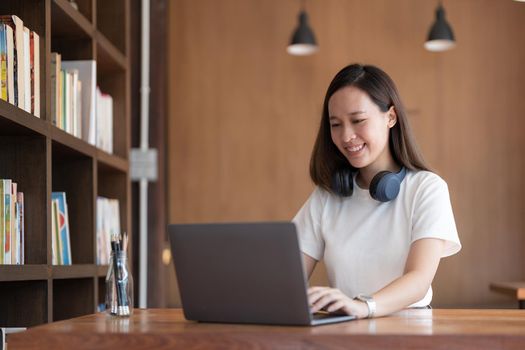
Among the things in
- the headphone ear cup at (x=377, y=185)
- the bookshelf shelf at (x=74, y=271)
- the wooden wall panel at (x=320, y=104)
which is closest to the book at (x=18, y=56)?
the bookshelf shelf at (x=74, y=271)

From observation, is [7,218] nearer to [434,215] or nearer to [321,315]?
[321,315]

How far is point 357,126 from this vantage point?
238cm

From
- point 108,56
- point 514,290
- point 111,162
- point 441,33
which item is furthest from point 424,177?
point 441,33

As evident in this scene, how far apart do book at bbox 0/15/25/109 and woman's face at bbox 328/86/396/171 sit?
97 centimetres

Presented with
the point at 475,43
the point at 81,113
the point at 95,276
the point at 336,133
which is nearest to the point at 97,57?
the point at 81,113

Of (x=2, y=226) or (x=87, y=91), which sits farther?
(x=87, y=91)

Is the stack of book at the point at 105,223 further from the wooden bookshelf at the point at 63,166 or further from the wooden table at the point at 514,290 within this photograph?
the wooden table at the point at 514,290

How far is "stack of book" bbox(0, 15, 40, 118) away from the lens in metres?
2.63

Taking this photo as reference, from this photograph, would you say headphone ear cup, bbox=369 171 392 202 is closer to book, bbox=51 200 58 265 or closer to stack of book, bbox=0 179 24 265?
stack of book, bbox=0 179 24 265

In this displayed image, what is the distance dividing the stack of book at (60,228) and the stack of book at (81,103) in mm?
263

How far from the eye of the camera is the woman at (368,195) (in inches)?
91.1

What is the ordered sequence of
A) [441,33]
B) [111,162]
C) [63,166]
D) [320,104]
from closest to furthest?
[63,166]
[111,162]
[441,33]
[320,104]

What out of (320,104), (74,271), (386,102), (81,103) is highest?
(320,104)

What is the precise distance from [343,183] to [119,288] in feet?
2.31
